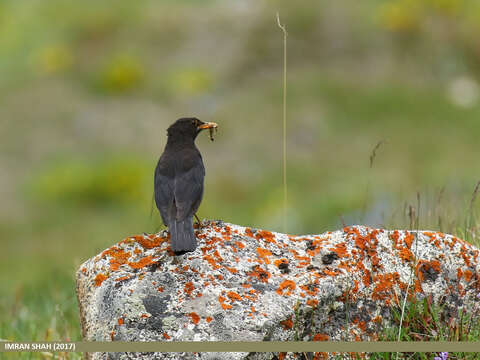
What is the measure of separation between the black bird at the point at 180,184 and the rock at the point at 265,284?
0.11 meters

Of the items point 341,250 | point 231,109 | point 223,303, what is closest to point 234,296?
point 223,303

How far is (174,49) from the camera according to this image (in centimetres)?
2627

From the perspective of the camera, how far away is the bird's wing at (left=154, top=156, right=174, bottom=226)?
4004 mm

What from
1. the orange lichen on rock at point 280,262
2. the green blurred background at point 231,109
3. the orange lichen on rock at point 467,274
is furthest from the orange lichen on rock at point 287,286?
the green blurred background at point 231,109

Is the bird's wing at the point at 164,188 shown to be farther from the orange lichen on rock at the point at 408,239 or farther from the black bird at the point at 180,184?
the orange lichen on rock at the point at 408,239

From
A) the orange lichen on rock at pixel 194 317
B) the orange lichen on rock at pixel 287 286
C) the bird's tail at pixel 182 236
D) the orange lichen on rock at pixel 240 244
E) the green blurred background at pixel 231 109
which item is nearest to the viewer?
the orange lichen on rock at pixel 194 317

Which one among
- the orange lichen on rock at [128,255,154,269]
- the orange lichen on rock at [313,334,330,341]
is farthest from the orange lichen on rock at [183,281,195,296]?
the orange lichen on rock at [313,334,330,341]

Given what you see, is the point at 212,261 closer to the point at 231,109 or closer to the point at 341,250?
the point at 341,250

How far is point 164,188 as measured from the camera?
4.20 metres

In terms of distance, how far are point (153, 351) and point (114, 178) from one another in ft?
55.9

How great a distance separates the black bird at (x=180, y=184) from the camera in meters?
3.63

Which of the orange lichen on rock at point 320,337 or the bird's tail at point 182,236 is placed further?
the bird's tail at point 182,236

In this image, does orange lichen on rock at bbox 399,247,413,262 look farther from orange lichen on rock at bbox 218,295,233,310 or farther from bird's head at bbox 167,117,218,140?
bird's head at bbox 167,117,218,140

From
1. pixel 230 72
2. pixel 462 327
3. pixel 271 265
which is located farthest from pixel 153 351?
pixel 230 72
